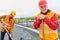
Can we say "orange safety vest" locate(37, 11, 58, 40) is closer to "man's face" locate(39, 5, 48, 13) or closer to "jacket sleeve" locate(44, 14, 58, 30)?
"jacket sleeve" locate(44, 14, 58, 30)

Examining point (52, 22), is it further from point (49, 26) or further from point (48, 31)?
point (48, 31)

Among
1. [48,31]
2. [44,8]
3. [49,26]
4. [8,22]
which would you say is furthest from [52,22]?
[8,22]

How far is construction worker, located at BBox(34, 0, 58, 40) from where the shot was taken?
6.49 metres

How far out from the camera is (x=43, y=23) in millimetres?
6551

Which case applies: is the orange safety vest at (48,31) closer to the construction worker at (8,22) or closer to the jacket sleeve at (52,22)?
the jacket sleeve at (52,22)

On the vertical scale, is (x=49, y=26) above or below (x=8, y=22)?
above

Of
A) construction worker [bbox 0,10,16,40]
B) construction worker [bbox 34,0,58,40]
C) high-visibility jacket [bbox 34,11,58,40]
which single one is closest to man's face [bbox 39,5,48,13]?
construction worker [bbox 34,0,58,40]

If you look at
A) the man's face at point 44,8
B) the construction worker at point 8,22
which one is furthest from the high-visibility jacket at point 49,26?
the construction worker at point 8,22

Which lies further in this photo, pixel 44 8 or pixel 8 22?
pixel 8 22

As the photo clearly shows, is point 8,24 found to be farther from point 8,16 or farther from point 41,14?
point 41,14

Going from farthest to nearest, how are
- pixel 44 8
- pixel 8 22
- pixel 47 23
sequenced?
pixel 8 22 → pixel 47 23 → pixel 44 8

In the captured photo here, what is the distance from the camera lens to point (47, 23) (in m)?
6.52

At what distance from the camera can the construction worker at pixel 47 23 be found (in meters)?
6.49

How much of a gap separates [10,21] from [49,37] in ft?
15.6
